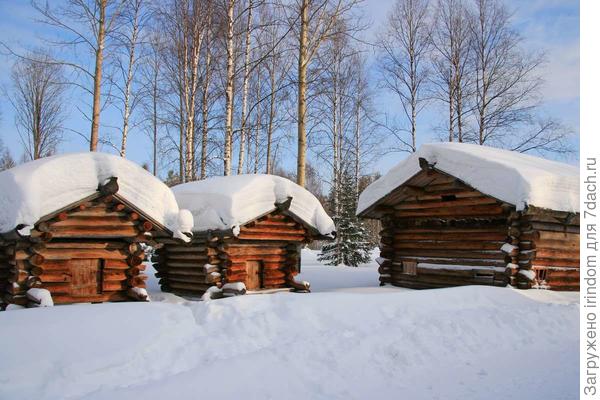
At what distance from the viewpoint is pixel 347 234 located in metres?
29.0

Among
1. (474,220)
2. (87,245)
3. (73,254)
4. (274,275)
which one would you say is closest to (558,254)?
(474,220)

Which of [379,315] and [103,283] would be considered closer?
[379,315]

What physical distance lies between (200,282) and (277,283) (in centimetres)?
224

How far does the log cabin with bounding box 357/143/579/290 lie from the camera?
1185 cm

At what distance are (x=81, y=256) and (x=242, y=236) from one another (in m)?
3.98

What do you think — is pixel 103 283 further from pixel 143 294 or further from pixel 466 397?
pixel 466 397

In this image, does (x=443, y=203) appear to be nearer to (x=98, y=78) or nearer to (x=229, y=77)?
(x=229, y=77)

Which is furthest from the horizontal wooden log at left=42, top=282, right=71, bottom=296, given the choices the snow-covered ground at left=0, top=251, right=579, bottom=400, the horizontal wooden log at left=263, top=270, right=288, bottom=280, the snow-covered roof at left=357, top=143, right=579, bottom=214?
the snow-covered roof at left=357, top=143, right=579, bottom=214

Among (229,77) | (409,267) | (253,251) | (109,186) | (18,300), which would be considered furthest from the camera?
(229,77)

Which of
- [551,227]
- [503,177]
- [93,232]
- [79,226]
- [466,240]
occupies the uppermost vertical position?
[503,177]

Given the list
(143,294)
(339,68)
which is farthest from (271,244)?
(339,68)

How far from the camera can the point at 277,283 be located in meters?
13.9

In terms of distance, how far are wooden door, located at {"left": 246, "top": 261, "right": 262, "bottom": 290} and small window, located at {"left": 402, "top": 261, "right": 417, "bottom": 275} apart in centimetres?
462

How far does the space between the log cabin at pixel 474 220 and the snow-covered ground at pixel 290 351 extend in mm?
3184
